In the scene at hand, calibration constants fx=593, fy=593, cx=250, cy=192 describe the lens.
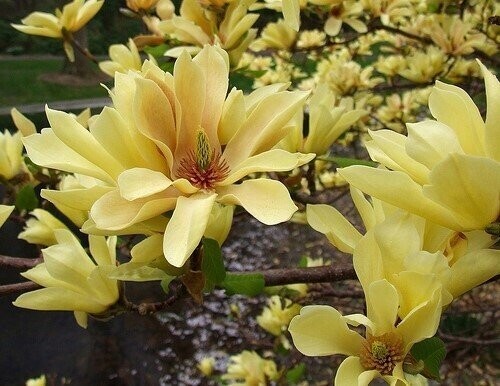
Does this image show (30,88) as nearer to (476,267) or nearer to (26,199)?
(26,199)

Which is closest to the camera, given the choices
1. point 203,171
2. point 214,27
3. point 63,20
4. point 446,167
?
point 446,167

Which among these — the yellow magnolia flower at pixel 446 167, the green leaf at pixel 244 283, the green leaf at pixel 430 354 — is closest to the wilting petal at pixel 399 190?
the yellow magnolia flower at pixel 446 167

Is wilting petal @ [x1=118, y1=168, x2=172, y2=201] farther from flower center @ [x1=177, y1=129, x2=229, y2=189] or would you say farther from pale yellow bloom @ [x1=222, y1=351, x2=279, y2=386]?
pale yellow bloom @ [x1=222, y1=351, x2=279, y2=386]

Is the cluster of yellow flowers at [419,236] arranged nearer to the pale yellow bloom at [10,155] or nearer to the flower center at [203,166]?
the flower center at [203,166]

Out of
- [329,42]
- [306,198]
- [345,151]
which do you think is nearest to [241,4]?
[306,198]

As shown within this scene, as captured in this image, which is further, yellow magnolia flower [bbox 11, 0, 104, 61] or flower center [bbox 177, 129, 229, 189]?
yellow magnolia flower [bbox 11, 0, 104, 61]

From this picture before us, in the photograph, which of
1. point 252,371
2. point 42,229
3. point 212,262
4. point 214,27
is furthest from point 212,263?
point 252,371

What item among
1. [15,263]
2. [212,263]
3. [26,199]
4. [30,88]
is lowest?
[30,88]

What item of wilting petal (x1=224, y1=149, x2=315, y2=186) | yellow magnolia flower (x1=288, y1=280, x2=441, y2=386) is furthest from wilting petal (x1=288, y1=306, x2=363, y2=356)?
wilting petal (x1=224, y1=149, x2=315, y2=186)
